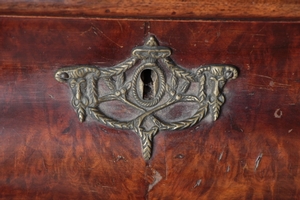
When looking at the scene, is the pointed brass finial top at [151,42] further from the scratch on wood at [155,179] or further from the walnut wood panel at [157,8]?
the scratch on wood at [155,179]

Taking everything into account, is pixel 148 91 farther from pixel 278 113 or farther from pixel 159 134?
pixel 278 113

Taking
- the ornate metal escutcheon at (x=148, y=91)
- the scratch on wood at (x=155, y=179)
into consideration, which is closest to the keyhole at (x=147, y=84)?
the ornate metal escutcheon at (x=148, y=91)

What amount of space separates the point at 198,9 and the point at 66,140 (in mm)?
263

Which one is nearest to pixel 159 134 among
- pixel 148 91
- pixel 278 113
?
pixel 148 91

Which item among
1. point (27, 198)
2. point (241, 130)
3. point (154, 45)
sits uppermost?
point (154, 45)

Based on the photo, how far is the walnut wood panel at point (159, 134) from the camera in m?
0.67

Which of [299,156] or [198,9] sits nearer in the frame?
[198,9]

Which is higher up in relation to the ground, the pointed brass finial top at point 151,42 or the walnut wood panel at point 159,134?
the pointed brass finial top at point 151,42

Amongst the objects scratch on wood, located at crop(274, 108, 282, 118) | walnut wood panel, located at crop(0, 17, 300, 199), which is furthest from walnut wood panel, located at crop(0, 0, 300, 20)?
scratch on wood, located at crop(274, 108, 282, 118)

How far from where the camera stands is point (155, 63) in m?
0.67

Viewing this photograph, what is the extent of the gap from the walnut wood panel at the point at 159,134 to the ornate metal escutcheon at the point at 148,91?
1cm

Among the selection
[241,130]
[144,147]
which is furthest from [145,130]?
[241,130]

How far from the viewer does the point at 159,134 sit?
712 millimetres

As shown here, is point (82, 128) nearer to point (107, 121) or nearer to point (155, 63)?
point (107, 121)
